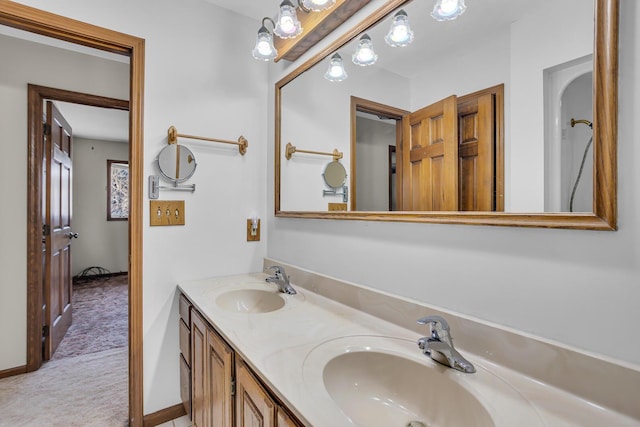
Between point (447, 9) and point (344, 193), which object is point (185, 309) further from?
point (447, 9)

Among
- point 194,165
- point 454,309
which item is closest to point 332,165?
point 194,165

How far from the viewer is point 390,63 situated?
117 cm

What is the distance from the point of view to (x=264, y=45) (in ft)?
5.03

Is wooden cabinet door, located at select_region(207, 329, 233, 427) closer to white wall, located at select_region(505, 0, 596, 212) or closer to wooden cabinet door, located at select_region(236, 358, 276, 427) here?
wooden cabinet door, located at select_region(236, 358, 276, 427)

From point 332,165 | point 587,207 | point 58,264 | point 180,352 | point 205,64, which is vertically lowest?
point 180,352

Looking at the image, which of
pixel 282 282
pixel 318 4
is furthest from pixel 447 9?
pixel 282 282

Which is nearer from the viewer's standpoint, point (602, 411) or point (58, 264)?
point (602, 411)

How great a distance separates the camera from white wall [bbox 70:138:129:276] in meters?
4.78

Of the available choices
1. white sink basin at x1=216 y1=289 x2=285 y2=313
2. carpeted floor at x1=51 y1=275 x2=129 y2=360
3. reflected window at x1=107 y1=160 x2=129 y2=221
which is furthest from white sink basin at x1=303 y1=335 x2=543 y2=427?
reflected window at x1=107 y1=160 x2=129 y2=221

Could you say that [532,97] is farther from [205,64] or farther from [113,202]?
[113,202]

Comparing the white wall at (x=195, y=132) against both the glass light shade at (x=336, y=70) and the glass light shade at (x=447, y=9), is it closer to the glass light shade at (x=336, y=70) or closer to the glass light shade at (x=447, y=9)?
the glass light shade at (x=336, y=70)

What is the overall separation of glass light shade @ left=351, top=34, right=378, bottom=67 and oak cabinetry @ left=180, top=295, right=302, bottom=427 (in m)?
1.21

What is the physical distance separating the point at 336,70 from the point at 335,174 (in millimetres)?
490

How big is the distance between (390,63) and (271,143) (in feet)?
3.17
